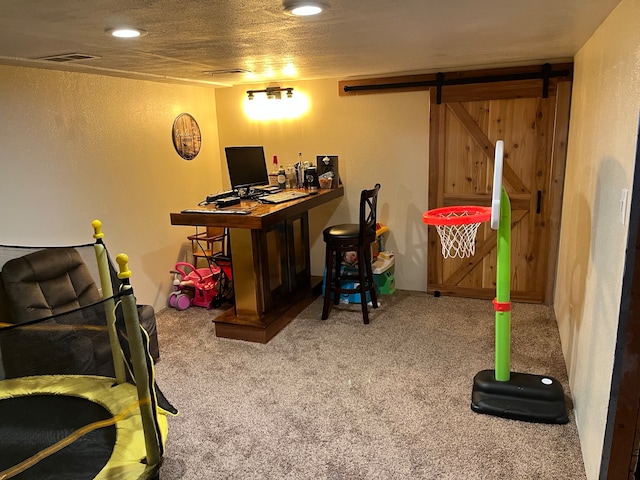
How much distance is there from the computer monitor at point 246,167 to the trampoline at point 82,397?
2.04 metres

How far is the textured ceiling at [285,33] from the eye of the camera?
6.11 feet

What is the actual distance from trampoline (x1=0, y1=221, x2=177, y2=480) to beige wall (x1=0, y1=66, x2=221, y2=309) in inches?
60.7

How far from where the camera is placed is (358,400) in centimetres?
289

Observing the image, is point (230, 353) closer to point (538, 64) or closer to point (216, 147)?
point (216, 147)

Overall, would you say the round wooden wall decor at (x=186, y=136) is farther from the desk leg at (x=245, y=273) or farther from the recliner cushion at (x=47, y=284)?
the recliner cushion at (x=47, y=284)

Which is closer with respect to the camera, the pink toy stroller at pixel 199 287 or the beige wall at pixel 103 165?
the beige wall at pixel 103 165

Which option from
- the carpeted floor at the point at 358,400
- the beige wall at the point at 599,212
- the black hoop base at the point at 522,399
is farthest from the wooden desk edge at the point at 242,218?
the beige wall at the point at 599,212

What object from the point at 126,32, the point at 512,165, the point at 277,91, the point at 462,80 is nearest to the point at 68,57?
the point at 126,32

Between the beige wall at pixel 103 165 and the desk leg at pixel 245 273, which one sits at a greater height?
the beige wall at pixel 103 165

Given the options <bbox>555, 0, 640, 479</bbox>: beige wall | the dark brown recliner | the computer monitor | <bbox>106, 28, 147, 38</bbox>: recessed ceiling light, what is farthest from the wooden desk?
<bbox>555, 0, 640, 479</bbox>: beige wall

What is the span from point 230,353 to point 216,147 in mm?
2495

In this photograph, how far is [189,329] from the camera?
4016 millimetres

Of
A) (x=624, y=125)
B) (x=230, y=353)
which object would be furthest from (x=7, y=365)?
(x=624, y=125)

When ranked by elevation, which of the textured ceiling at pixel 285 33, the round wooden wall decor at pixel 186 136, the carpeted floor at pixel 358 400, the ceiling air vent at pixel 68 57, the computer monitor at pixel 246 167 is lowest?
the carpeted floor at pixel 358 400
